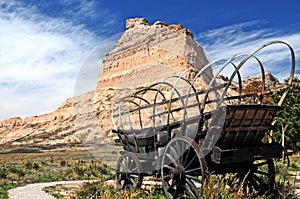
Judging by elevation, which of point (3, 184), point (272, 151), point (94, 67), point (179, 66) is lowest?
point (3, 184)

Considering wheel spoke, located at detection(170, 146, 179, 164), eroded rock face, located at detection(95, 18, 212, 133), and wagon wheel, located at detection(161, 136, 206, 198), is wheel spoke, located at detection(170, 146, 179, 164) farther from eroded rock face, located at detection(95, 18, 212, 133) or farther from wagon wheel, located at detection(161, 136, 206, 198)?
eroded rock face, located at detection(95, 18, 212, 133)

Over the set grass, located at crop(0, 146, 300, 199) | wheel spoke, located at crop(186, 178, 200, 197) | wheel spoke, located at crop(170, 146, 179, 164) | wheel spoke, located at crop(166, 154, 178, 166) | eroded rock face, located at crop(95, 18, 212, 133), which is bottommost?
grass, located at crop(0, 146, 300, 199)

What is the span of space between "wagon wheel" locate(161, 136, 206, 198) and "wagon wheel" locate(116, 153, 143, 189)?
1464 millimetres

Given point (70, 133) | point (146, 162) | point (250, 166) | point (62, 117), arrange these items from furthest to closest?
point (62, 117)
point (70, 133)
point (146, 162)
point (250, 166)

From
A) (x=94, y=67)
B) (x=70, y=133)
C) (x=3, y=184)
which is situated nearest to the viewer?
(x=94, y=67)

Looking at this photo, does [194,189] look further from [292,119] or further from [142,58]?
[142,58]

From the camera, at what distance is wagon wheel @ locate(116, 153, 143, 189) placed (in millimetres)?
Answer: 9248

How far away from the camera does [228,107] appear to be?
6.64 meters

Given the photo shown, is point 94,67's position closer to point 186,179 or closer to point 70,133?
point 186,179

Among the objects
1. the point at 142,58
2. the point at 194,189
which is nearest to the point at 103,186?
the point at 194,189

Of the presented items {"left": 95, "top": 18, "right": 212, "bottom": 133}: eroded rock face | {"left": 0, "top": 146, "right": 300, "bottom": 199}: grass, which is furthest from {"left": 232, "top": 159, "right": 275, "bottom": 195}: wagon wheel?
{"left": 95, "top": 18, "right": 212, "bottom": 133}: eroded rock face

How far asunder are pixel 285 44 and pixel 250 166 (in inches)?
112

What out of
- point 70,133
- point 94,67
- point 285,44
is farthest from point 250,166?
point 70,133

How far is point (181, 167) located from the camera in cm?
741
